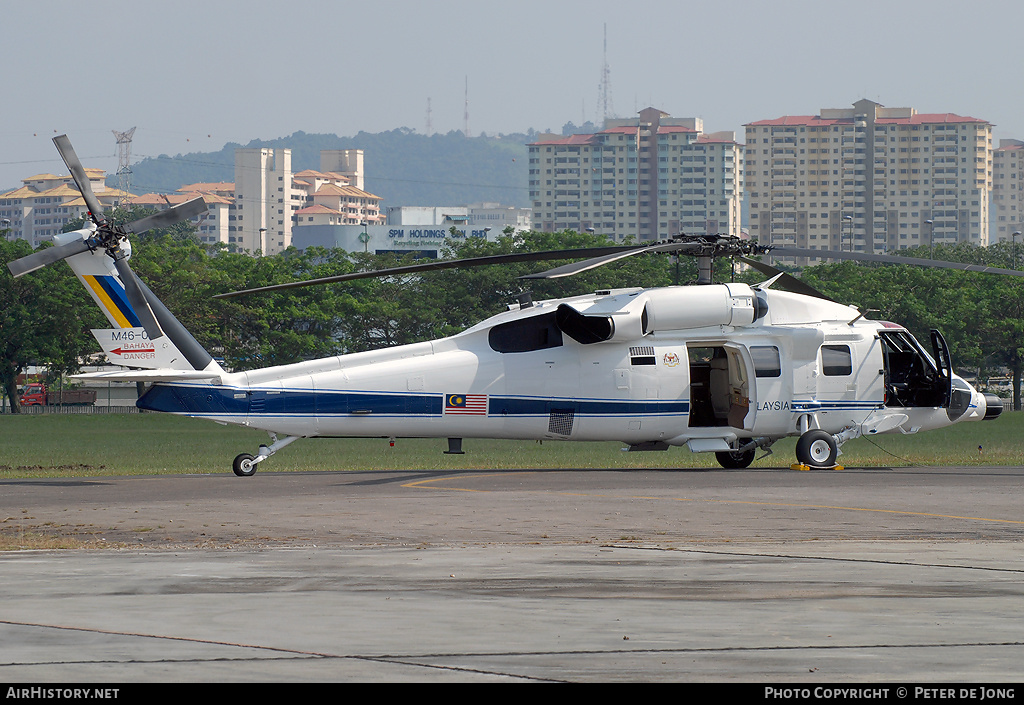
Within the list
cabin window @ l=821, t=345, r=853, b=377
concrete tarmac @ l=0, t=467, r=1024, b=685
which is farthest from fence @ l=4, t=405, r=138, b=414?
concrete tarmac @ l=0, t=467, r=1024, b=685

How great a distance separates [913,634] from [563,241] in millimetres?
90148

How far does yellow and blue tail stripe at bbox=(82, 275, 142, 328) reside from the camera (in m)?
23.1

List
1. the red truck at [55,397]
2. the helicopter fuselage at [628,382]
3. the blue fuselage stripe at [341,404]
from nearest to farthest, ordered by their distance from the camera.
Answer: the blue fuselage stripe at [341,404], the helicopter fuselage at [628,382], the red truck at [55,397]

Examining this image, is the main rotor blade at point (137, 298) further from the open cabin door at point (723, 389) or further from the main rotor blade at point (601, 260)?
the open cabin door at point (723, 389)

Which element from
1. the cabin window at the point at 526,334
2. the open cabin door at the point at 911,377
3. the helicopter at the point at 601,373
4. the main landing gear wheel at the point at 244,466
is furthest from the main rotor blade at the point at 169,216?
the open cabin door at the point at 911,377

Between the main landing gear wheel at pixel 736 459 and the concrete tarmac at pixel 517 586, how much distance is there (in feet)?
22.4

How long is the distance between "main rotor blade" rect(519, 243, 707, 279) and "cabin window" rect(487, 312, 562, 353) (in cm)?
179

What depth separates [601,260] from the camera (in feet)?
73.1

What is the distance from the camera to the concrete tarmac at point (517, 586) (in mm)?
7812

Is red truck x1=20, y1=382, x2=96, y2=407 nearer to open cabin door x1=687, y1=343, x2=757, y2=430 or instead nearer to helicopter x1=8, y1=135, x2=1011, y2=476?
helicopter x1=8, y1=135, x2=1011, y2=476

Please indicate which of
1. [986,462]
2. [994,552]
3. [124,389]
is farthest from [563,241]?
[994,552]

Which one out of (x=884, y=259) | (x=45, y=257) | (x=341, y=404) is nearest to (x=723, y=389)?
(x=884, y=259)

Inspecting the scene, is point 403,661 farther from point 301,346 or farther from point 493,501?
point 301,346

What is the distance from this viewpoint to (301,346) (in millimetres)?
84375
